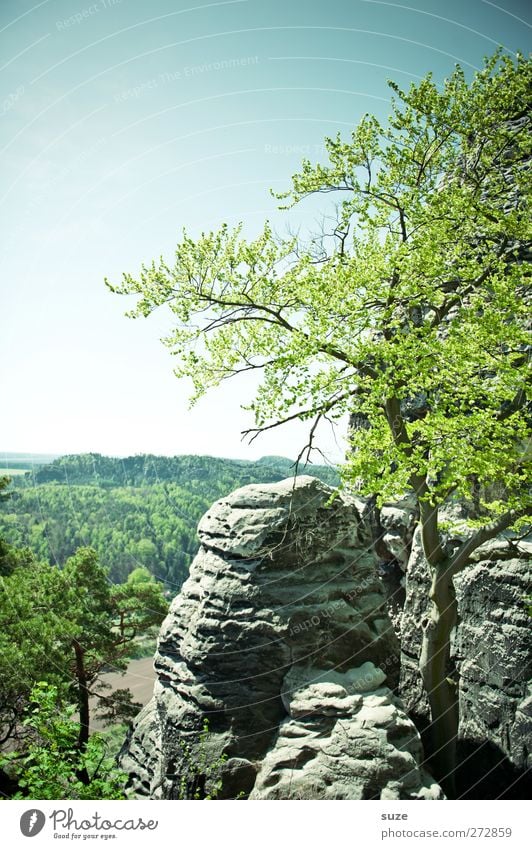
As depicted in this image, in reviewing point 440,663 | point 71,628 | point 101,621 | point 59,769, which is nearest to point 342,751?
point 440,663

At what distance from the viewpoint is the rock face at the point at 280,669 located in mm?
5766

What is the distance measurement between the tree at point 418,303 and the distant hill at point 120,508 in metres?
3.40

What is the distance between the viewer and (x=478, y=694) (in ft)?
25.6

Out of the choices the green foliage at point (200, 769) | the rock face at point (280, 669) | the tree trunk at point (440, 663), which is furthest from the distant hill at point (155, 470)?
the green foliage at point (200, 769)

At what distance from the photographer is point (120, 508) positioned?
11.4 metres

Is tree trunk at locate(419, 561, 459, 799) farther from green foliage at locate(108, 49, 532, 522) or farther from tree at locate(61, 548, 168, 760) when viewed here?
tree at locate(61, 548, 168, 760)

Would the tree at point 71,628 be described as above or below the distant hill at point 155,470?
below

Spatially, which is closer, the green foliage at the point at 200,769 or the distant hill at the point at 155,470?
the green foliage at the point at 200,769

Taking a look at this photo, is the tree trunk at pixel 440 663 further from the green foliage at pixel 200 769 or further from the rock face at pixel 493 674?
the green foliage at pixel 200 769

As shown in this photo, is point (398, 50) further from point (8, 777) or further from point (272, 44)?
point (8, 777)

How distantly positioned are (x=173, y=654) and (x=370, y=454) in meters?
4.14

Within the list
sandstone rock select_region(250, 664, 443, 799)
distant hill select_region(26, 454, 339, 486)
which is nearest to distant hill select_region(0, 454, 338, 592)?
distant hill select_region(26, 454, 339, 486)

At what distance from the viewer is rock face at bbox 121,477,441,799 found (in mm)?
5766

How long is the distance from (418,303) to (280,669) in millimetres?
5358
